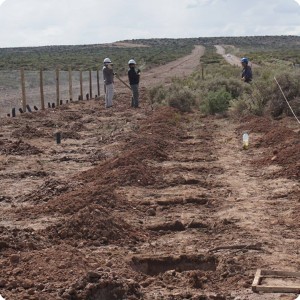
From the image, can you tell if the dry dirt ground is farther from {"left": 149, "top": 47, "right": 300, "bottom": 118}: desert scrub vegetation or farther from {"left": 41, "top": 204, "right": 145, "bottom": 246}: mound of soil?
{"left": 149, "top": 47, "right": 300, "bottom": 118}: desert scrub vegetation

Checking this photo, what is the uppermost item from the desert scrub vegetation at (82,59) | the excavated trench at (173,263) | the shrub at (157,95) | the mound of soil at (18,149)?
the desert scrub vegetation at (82,59)

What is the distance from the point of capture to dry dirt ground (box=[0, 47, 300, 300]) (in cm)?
557

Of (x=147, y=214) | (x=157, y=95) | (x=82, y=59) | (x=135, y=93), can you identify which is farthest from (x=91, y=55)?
(x=147, y=214)

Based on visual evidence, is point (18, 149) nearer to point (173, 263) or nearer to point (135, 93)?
point (173, 263)

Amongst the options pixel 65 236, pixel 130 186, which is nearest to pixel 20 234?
pixel 65 236

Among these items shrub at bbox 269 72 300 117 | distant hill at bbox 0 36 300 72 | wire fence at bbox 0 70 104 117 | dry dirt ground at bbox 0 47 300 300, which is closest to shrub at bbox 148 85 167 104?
wire fence at bbox 0 70 104 117

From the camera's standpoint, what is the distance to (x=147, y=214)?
8.29 metres

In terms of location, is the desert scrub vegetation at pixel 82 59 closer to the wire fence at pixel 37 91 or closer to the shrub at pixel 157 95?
the wire fence at pixel 37 91

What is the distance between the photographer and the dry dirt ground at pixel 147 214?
557 cm

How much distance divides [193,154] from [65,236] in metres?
6.14

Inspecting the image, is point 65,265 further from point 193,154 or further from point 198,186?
point 193,154

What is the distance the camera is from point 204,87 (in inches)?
952

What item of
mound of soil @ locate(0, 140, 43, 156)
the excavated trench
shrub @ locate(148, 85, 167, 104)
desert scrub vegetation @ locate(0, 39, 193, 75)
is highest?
desert scrub vegetation @ locate(0, 39, 193, 75)

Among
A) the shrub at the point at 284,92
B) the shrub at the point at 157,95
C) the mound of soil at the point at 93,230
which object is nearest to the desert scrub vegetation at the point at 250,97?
the shrub at the point at 284,92
